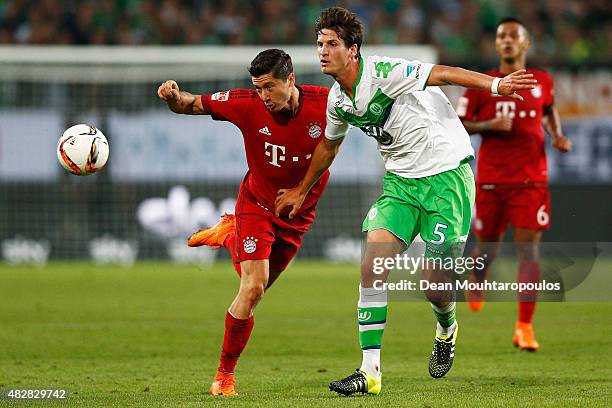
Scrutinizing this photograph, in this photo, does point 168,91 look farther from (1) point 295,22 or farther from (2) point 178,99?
(1) point 295,22

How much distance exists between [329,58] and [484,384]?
2.33 m

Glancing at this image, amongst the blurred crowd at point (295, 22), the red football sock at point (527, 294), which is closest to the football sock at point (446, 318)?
the red football sock at point (527, 294)

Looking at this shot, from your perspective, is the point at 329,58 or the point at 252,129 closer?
the point at 329,58

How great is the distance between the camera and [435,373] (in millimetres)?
7789

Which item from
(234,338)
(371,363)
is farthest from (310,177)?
(371,363)

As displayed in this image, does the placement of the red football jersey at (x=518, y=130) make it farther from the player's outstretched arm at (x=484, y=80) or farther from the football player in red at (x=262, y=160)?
the player's outstretched arm at (x=484, y=80)

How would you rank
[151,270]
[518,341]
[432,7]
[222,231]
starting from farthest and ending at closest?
[432,7]
[151,270]
[518,341]
[222,231]

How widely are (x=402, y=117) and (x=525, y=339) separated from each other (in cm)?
317

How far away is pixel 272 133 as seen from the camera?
759 centimetres

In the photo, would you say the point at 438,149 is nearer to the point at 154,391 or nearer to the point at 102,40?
the point at 154,391

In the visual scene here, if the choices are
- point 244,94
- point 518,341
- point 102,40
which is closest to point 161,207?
point 102,40

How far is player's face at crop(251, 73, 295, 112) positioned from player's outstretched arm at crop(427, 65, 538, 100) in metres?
0.91

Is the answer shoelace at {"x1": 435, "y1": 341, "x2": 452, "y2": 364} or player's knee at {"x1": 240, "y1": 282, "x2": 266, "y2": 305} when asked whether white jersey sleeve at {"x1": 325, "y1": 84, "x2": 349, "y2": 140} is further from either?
shoelace at {"x1": 435, "y1": 341, "x2": 452, "y2": 364}

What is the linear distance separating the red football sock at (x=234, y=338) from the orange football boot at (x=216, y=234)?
30.3 inches
